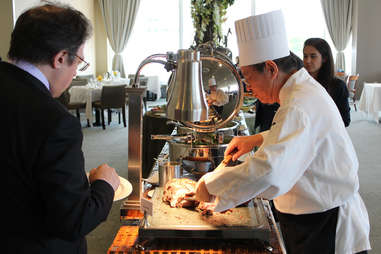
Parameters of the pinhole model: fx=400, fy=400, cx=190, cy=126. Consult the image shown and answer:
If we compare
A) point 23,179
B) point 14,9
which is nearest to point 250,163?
point 23,179

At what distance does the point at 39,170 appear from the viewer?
2.18ft

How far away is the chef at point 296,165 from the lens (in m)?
0.84

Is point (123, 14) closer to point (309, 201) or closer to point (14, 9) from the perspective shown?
point (14, 9)

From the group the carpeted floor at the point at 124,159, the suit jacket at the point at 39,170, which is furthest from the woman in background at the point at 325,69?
the suit jacket at the point at 39,170

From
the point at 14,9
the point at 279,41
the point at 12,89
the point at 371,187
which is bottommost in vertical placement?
the point at 371,187

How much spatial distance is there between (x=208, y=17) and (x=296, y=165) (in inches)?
75.6

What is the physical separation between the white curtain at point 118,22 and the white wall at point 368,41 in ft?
15.6

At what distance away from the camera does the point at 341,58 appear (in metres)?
8.77

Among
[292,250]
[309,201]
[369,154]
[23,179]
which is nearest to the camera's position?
[23,179]

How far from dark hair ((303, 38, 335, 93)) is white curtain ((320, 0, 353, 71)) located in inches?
279

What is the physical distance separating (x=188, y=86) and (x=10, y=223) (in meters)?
0.42

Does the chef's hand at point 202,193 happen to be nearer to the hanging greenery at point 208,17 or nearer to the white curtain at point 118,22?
the hanging greenery at point 208,17

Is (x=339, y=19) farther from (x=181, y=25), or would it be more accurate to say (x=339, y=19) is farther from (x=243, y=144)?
(x=243, y=144)

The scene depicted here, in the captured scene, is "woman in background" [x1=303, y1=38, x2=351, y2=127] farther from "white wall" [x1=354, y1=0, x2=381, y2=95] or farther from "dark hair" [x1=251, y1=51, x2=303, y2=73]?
"white wall" [x1=354, y1=0, x2=381, y2=95]
